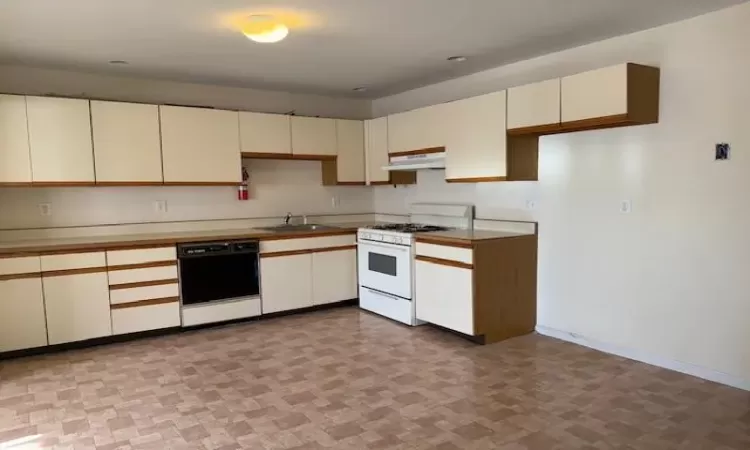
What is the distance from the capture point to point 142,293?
14.2ft

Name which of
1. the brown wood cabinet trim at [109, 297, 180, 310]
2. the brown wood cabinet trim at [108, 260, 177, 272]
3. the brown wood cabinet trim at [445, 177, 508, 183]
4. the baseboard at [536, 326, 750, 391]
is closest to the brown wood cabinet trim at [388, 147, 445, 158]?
the brown wood cabinet trim at [445, 177, 508, 183]

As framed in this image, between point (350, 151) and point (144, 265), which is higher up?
point (350, 151)

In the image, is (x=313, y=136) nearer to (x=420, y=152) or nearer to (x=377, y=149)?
(x=377, y=149)

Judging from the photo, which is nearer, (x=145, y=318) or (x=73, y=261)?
(x=73, y=261)

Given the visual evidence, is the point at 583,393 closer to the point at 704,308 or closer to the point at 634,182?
the point at 704,308

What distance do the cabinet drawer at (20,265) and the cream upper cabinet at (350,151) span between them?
290 cm

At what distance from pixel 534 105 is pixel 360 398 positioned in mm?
2441

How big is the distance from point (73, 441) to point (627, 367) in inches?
136

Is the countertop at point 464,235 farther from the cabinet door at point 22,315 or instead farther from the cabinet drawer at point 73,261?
the cabinet door at point 22,315

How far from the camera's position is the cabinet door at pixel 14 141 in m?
3.97

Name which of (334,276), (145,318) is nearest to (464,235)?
(334,276)

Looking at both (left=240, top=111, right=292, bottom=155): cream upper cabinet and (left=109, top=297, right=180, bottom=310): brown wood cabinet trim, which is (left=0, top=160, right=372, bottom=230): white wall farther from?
(left=109, top=297, right=180, bottom=310): brown wood cabinet trim

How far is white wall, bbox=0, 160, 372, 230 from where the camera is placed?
4.37 meters

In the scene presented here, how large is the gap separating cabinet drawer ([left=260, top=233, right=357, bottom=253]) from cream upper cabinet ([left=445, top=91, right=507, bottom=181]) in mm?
1354
